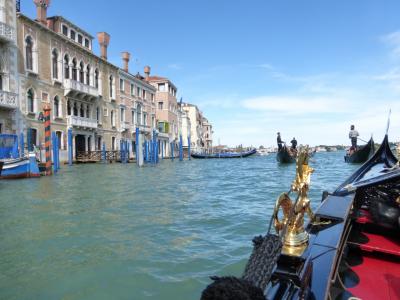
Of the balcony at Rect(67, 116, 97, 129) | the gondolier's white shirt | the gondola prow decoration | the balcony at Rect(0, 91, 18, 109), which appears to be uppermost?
the balcony at Rect(0, 91, 18, 109)

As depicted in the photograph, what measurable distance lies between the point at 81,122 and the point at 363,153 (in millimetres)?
12413

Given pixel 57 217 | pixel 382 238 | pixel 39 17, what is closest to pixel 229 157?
pixel 39 17

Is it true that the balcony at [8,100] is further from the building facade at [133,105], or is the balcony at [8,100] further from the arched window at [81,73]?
the building facade at [133,105]

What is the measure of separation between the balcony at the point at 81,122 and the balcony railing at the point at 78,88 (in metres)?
1.18

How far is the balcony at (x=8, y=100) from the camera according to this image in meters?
12.2

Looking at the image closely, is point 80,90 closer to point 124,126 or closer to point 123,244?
point 124,126

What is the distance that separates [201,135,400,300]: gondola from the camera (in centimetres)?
104

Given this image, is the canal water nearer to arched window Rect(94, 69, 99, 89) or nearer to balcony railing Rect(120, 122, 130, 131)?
arched window Rect(94, 69, 99, 89)

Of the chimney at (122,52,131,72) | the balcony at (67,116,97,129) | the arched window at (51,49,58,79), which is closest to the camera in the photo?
the arched window at (51,49,58,79)

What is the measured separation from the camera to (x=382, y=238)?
1907 millimetres

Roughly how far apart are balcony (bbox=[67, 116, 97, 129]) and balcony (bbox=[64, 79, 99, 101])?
3.63ft

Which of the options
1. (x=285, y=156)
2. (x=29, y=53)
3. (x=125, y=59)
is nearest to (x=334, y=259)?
(x=285, y=156)

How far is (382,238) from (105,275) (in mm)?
1681

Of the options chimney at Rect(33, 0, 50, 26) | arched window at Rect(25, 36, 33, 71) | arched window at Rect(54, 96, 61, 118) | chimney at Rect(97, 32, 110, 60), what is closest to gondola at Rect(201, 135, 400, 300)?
arched window at Rect(25, 36, 33, 71)
